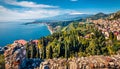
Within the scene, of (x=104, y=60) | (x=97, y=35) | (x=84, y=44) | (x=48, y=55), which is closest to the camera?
(x=104, y=60)

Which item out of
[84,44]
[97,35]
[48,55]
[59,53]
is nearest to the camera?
[48,55]

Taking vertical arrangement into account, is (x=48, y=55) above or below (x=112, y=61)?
below

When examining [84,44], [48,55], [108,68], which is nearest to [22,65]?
[108,68]

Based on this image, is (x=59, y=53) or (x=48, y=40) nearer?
(x=59, y=53)

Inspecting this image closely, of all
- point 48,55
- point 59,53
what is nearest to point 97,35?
point 59,53

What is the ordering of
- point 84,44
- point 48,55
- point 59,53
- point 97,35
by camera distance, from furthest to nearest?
point 97,35, point 84,44, point 59,53, point 48,55

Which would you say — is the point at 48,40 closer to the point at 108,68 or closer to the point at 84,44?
the point at 84,44

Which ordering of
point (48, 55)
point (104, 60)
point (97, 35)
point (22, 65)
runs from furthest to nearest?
point (97, 35)
point (48, 55)
point (104, 60)
point (22, 65)

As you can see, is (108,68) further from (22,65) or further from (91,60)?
(22,65)

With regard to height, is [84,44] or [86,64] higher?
[86,64]
